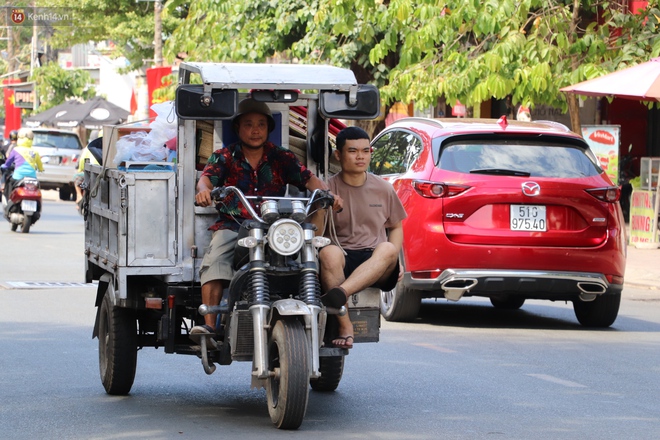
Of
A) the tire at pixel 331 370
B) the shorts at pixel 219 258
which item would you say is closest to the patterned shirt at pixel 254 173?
the shorts at pixel 219 258

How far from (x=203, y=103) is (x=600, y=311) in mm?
5563

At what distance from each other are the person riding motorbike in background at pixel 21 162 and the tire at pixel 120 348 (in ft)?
52.2

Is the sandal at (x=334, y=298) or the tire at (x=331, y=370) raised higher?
the sandal at (x=334, y=298)

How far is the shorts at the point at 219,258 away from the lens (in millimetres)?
6992

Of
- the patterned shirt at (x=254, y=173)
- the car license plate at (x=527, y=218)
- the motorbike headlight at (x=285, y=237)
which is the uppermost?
the patterned shirt at (x=254, y=173)

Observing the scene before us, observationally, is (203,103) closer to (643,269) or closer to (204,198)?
(204,198)

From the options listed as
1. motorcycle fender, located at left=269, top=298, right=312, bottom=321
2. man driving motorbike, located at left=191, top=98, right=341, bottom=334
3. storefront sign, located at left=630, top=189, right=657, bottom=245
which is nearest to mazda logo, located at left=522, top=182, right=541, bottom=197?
man driving motorbike, located at left=191, top=98, right=341, bottom=334

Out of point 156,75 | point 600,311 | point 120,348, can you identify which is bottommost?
point 600,311

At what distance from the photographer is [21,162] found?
23.5m

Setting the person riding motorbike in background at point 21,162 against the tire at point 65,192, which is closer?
the person riding motorbike in background at point 21,162

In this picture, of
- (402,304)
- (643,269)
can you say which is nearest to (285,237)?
(402,304)

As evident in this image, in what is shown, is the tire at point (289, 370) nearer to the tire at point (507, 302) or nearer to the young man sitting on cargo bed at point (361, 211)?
the young man sitting on cargo bed at point (361, 211)

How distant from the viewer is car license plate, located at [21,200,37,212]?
22.4 meters

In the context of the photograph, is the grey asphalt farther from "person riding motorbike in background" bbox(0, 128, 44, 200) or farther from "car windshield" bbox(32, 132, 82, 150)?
"car windshield" bbox(32, 132, 82, 150)
